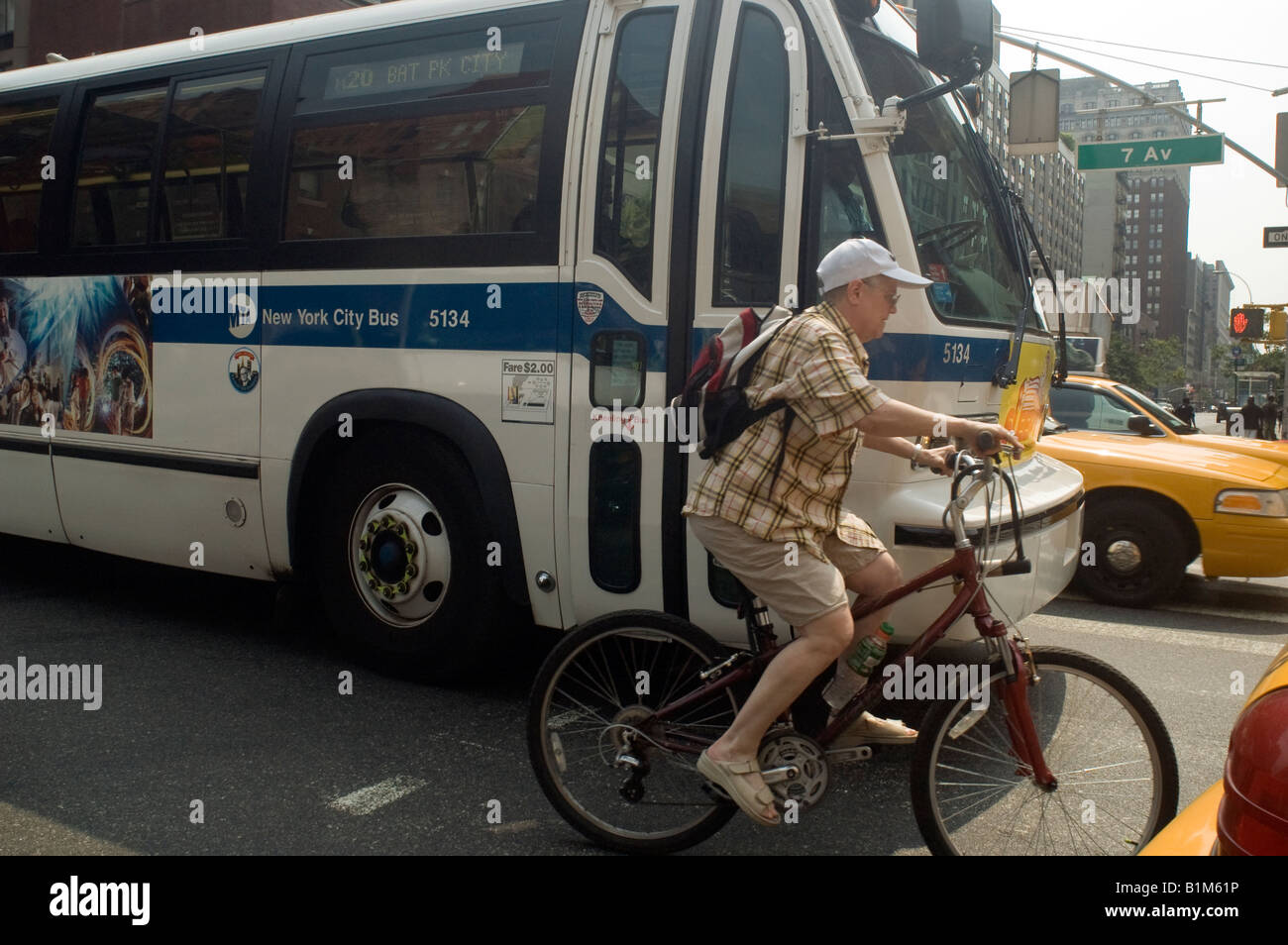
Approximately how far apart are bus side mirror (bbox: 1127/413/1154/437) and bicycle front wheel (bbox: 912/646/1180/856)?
604cm

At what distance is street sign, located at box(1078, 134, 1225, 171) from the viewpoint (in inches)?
692

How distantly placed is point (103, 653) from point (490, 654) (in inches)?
80.3

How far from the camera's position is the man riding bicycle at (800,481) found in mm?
3262

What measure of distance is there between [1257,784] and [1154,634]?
216 inches

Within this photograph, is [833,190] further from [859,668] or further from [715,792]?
[715,792]

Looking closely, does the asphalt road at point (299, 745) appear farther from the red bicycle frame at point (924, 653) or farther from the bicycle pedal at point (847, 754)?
the red bicycle frame at point (924, 653)

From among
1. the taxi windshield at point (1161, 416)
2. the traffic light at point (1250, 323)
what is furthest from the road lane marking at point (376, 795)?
the traffic light at point (1250, 323)

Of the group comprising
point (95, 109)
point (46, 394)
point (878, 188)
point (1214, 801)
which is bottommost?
point (1214, 801)

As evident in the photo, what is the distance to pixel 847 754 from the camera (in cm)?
352
